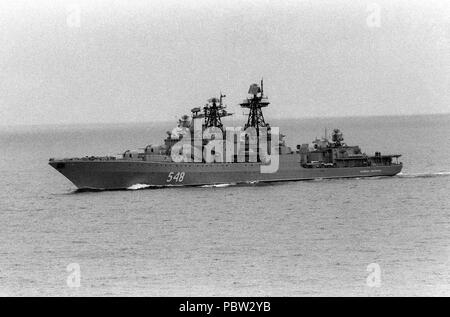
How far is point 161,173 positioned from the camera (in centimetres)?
5997

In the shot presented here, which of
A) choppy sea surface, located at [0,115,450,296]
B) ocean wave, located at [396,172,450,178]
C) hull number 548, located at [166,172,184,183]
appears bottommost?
choppy sea surface, located at [0,115,450,296]

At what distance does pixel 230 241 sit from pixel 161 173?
24.3 metres

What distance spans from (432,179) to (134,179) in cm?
3014

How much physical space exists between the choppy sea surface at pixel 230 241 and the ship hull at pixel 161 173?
164cm

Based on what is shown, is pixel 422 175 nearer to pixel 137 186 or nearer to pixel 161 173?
pixel 161 173

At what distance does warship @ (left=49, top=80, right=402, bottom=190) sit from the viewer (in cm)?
5922

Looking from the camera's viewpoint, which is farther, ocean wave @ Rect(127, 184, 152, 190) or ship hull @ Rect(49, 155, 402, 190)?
ocean wave @ Rect(127, 184, 152, 190)

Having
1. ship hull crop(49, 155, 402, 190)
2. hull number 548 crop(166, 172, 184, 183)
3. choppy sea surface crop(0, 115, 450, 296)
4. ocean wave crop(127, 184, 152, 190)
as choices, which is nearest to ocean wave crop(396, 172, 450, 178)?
choppy sea surface crop(0, 115, 450, 296)

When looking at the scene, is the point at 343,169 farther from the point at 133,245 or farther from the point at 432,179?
the point at 133,245

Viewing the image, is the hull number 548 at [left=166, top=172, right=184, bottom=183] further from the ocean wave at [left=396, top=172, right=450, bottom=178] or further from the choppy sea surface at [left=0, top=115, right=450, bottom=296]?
the ocean wave at [left=396, top=172, right=450, bottom=178]

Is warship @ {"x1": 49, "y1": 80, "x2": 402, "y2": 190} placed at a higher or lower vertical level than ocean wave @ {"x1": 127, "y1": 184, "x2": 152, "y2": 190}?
higher

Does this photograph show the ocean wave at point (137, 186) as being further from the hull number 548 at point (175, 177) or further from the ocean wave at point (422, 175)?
the ocean wave at point (422, 175)

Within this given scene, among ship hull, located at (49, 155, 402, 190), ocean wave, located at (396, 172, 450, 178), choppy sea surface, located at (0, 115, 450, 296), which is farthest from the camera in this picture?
ocean wave, located at (396, 172, 450, 178)

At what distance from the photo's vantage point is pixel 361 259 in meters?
32.6
